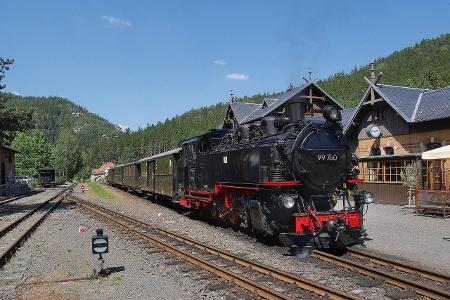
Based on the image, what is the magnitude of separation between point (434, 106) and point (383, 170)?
13.3 ft

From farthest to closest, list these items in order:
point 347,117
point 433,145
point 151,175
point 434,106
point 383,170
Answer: point 347,117, point 151,175, point 383,170, point 434,106, point 433,145

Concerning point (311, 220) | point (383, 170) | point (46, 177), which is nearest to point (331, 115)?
point (311, 220)

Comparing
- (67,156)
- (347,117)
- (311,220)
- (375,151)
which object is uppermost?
(67,156)

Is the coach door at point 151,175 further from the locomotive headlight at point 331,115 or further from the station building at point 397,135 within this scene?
the locomotive headlight at point 331,115

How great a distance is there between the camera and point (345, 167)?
10.7 metres

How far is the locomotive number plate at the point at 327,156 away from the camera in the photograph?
1031cm

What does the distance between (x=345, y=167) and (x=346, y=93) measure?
91.1 m

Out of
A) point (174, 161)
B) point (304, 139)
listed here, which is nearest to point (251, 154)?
point (304, 139)

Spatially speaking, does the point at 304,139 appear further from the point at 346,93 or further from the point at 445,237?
the point at 346,93

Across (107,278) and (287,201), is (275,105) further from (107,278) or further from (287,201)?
(107,278)

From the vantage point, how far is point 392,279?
291 inches

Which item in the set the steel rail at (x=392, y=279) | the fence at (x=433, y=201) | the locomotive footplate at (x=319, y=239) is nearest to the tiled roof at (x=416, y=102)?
the fence at (x=433, y=201)

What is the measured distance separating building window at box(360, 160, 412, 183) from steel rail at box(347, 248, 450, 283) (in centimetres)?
1306

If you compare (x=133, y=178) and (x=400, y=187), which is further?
(x=133, y=178)
